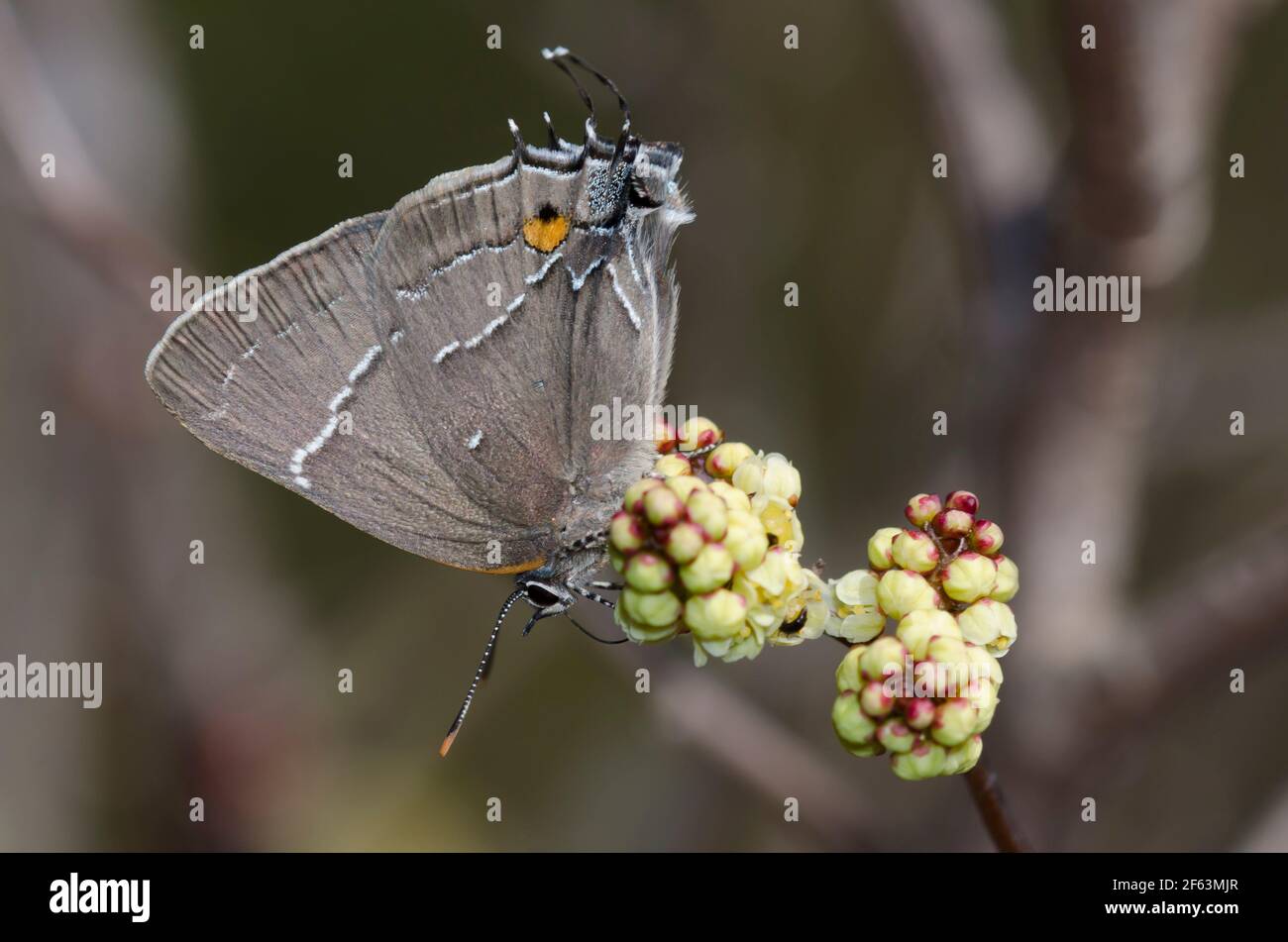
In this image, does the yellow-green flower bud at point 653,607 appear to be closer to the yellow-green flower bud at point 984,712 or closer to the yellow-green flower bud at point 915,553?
the yellow-green flower bud at point 915,553

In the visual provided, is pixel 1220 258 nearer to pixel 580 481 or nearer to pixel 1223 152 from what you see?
pixel 1223 152

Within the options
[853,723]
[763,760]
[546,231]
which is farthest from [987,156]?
[853,723]

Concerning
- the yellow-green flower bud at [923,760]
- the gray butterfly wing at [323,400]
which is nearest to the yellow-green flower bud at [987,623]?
the yellow-green flower bud at [923,760]

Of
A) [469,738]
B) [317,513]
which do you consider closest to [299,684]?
[469,738]

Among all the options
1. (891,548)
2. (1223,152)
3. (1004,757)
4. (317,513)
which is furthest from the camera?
(317,513)

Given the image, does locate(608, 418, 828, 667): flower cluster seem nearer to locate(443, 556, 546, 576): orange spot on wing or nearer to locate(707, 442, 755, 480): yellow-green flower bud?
locate(707, 442, 755, 480): yellow-green flower bud

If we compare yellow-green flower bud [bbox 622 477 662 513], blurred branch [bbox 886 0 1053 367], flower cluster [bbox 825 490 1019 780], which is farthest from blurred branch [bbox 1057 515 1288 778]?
yellow-green flower bud [bbox 622 477 662 513]
